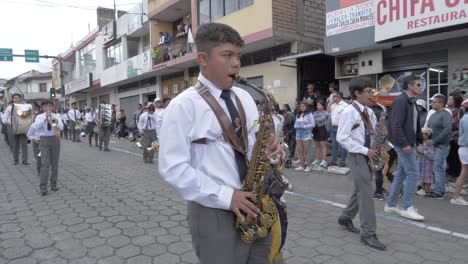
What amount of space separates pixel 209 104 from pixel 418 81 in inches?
163

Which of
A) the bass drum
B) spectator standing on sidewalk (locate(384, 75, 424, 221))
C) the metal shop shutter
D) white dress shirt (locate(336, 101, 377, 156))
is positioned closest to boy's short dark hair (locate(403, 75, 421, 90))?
spectator standing on sidewalk (locate(384, 75, 424, 221))

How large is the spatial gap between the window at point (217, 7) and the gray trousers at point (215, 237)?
1310cm

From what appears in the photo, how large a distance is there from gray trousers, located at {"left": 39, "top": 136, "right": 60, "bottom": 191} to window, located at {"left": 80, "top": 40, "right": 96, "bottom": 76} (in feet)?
93.0

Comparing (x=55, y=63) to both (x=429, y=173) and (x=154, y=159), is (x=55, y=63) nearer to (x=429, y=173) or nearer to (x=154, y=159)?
(x=154, y=159)

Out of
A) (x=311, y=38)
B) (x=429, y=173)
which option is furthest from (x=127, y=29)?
(x=429, y=173)

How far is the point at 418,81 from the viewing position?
16.6ft

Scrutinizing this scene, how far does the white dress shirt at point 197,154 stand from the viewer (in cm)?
189


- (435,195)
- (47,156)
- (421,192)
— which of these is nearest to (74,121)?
(47,156)

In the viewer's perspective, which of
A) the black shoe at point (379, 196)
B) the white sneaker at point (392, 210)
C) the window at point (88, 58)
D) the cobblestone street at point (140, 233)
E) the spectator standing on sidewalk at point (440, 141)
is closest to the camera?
the cobblestone street at point (140, 233)

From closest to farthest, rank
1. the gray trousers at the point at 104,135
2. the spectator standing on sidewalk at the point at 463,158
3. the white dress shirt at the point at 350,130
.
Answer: the white dress shirt at the point at 350,130, the spectator standing on sidewalk at the point at 463,158, the gray trousers at the point at 104,135

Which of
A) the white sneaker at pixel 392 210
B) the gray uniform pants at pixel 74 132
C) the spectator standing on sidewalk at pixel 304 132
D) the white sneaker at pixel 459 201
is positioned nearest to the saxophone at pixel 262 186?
the white sneaker at pixel 392 210

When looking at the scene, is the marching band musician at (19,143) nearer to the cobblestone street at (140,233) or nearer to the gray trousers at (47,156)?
the cobblestone street at (140,233)

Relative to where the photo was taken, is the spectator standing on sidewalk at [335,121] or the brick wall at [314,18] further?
the brick wall at [314,18]

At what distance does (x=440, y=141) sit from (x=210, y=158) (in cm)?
599
